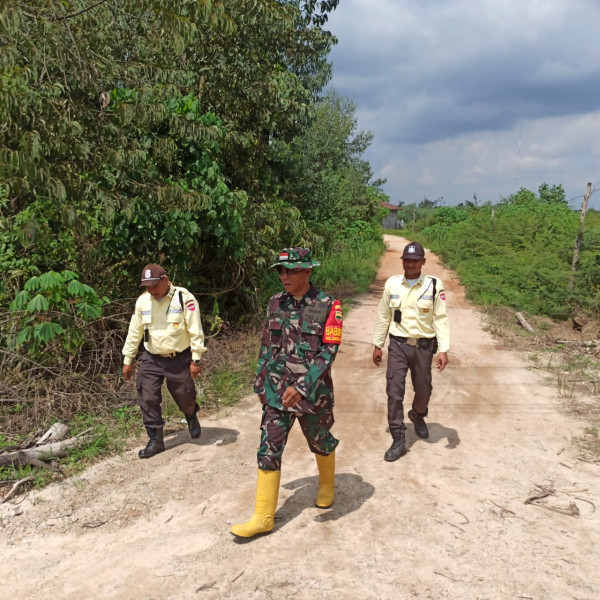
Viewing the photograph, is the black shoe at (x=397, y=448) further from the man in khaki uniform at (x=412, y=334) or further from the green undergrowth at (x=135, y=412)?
the green undergrowth at (x=135, y=412)

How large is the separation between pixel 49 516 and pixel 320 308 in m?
2.48

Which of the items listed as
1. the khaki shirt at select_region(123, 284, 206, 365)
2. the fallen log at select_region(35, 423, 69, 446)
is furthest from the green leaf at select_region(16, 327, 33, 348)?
the khaki shirt at select_region(123, 284, 206, 365)

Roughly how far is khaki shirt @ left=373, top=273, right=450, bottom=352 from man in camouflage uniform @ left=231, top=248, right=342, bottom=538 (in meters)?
1.41

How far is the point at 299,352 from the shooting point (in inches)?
124

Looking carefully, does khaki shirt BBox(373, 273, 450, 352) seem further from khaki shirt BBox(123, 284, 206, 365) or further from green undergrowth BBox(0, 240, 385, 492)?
green undergrowth BBox(0, 240, 385, 492)

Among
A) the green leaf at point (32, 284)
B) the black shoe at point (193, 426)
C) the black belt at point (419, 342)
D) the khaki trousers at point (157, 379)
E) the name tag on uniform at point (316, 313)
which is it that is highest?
the name tag on uniform at point (316, 313)

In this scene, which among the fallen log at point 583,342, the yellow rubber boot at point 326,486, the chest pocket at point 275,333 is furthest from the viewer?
the fallen log at point 583,342

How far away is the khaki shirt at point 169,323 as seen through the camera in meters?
4.30

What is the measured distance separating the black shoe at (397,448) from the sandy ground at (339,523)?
0.08m

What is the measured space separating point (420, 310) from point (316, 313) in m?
1.56

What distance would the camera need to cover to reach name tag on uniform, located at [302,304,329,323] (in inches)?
122

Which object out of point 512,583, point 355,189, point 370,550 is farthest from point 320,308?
point 355,189

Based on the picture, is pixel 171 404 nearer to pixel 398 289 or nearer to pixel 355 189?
pixel 398 289

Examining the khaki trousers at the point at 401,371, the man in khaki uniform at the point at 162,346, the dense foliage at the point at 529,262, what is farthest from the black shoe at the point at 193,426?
the dense foliage at the point at 529,262
